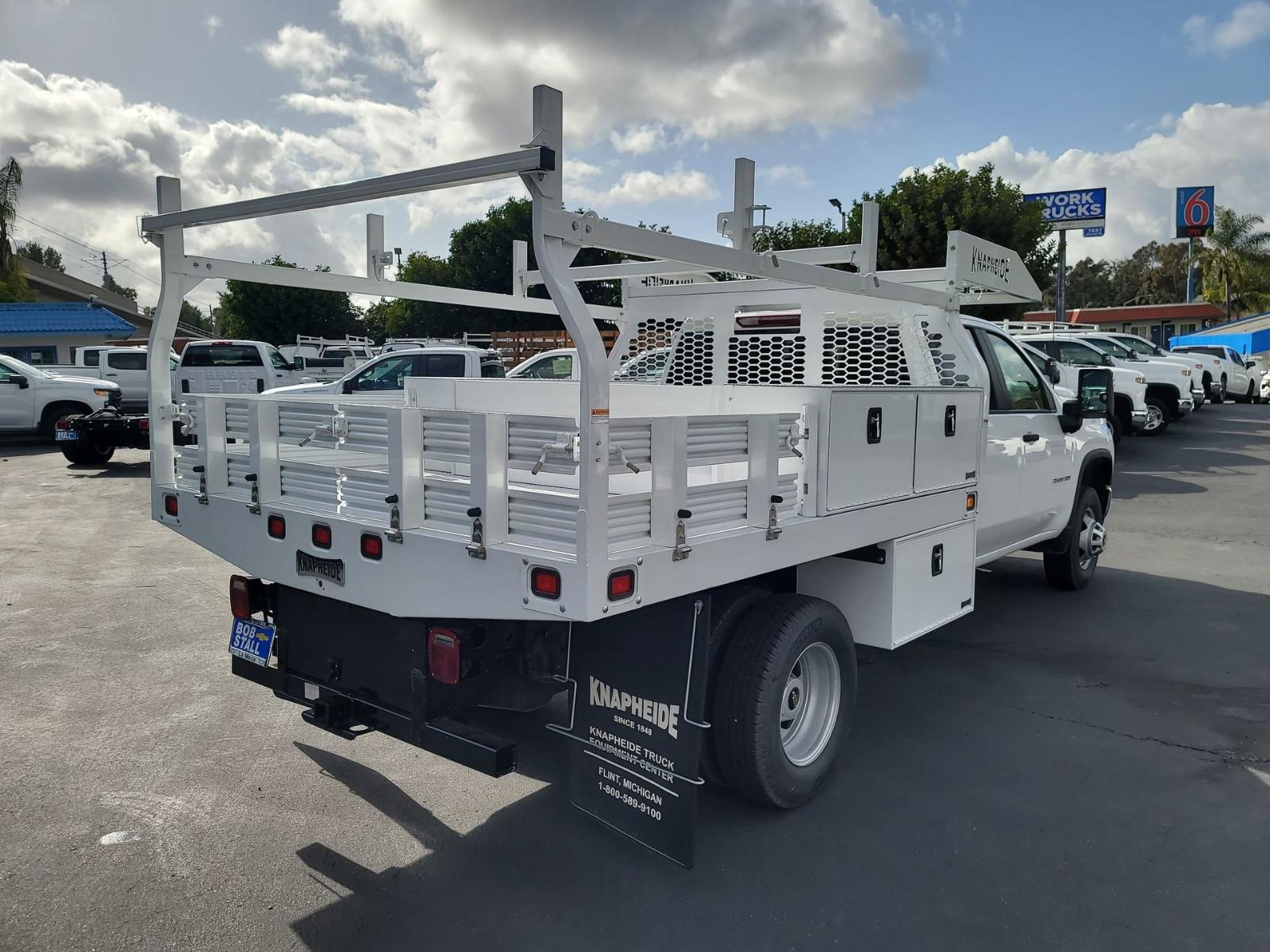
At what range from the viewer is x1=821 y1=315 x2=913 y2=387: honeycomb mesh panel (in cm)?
504

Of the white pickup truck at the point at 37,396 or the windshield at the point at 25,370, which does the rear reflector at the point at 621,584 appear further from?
the windshield at the point at 25,370

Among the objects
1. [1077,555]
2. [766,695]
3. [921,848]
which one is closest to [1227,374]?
[1077,555]

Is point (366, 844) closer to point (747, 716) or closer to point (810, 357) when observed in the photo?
point (747, 716)

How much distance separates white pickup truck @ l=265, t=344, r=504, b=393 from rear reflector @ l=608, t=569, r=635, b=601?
987 cm

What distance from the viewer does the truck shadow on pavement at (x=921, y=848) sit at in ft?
9.42

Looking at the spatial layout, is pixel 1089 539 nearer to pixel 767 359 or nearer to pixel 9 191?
pixel 767 359

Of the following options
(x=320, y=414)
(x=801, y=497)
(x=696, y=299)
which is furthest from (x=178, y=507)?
(x=696, y=299)

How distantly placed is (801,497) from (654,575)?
2.94 feet

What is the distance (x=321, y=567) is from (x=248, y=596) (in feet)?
2.35

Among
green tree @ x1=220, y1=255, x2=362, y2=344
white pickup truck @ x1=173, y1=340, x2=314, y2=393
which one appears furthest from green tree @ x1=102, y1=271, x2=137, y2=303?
white pickup truck @ x1=173, y1=340, x2=314, y2=393

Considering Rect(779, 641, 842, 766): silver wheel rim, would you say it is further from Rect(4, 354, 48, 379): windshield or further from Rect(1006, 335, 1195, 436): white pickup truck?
Rect(4, 354, 48, 379): windshield

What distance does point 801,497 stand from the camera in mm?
3350

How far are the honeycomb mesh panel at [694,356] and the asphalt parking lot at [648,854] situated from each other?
6.54ft

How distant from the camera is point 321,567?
318 centimetres
